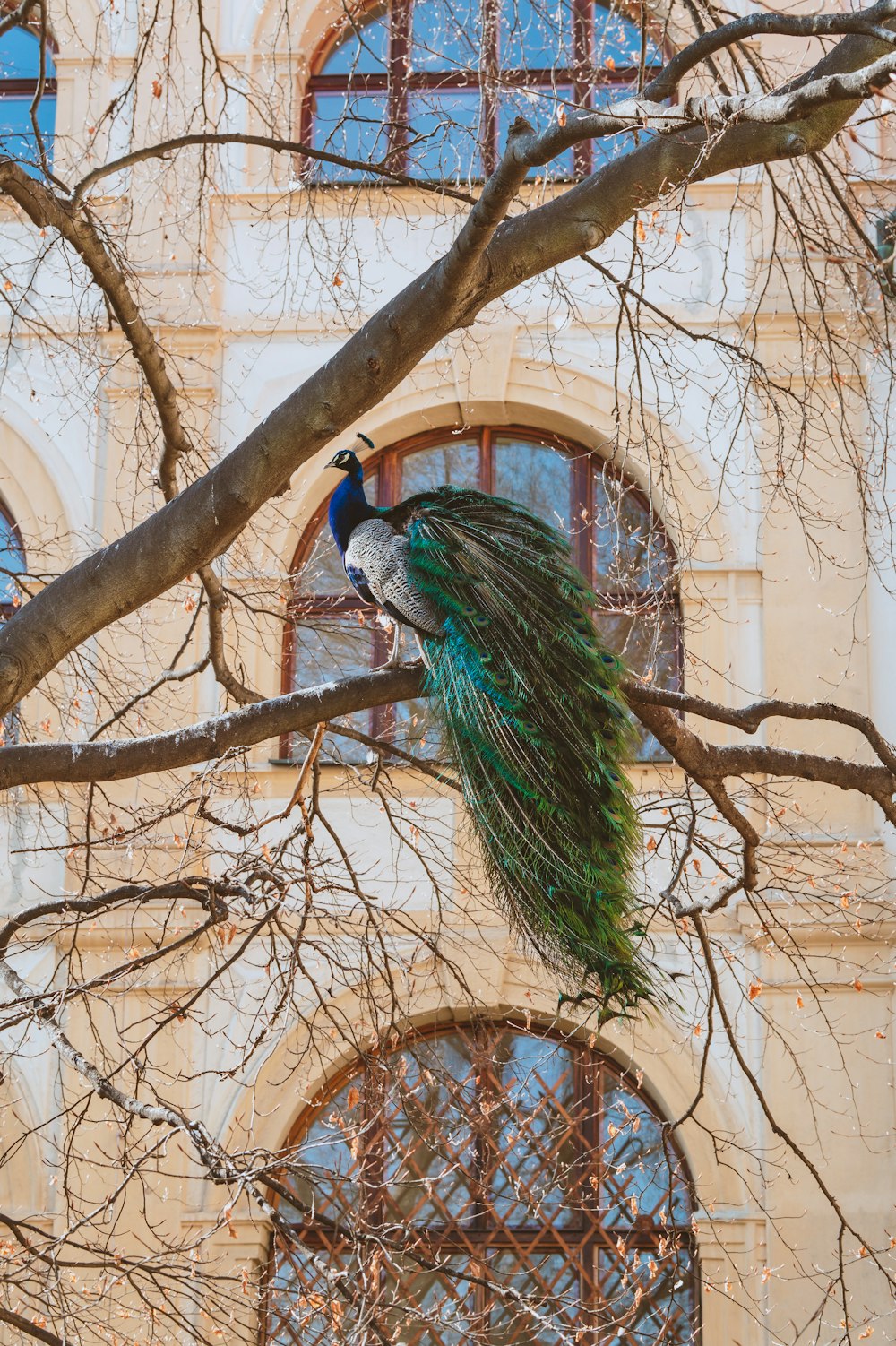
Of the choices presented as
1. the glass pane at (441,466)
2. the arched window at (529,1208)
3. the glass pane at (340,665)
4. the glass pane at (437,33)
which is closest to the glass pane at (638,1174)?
the arched window at (529,1208)

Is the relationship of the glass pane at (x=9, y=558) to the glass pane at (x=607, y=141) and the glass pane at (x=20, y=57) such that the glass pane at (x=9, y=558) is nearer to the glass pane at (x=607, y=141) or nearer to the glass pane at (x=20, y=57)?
the glass pane at (x=20, y=57)

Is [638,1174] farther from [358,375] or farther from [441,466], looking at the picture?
[358,375]

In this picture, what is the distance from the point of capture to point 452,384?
8.91 m

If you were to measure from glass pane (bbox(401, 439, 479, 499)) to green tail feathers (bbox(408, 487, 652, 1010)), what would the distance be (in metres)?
3.67

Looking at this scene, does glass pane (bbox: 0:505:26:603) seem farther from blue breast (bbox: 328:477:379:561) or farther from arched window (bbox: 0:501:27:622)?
blue breast (bbox: 328:477:379:561)

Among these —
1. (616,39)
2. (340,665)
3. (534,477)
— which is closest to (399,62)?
(616,39)

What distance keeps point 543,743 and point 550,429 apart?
14.7 feet

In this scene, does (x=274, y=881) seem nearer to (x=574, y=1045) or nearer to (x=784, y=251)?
(x=574, y=1045)

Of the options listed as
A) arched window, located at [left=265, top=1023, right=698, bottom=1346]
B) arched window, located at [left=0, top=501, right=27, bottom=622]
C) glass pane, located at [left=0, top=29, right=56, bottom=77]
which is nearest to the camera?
arched window, located at [left=265, top=1023, right=698, bottom=1346]

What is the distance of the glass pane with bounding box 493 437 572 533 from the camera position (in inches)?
352

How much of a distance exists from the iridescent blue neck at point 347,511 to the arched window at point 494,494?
1.81m

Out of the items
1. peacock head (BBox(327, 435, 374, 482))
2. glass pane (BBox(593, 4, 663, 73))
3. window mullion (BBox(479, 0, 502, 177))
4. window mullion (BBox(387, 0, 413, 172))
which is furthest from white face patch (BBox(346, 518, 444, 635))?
glass pane (BBox(593, 4, 663, 73))

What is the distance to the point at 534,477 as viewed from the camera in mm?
9008

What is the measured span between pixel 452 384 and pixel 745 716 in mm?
4283
